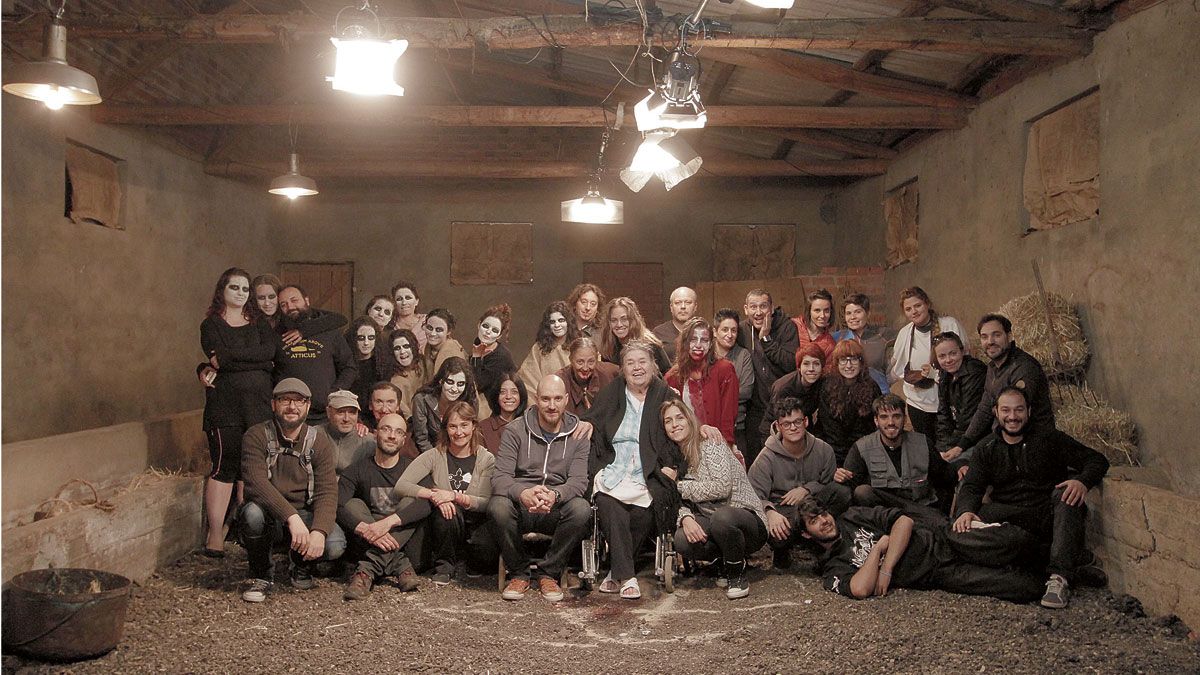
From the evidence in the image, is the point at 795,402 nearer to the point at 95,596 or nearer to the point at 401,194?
the point at 95,596

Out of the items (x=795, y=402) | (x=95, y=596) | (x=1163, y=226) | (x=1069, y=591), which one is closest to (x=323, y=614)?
(x=95, y=596)

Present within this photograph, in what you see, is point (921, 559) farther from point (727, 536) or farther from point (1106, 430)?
point (1106, 430)

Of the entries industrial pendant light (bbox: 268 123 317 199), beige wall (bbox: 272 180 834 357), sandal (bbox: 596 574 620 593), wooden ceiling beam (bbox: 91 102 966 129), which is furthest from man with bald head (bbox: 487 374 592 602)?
beige wall (bbox: 272 180 834 357)

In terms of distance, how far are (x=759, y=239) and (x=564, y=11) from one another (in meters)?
4.94

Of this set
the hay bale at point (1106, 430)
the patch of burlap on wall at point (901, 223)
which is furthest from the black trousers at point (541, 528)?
the patch of burlap on wall at point (901, 223)

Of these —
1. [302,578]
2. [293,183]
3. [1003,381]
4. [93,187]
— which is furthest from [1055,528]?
[93,187]

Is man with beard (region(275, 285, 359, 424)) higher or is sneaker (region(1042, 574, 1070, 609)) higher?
man with beard (region(275, 285, 359, 424))

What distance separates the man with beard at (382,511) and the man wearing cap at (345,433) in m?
0.06

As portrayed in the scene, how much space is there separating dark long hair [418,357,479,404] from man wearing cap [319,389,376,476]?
43cm

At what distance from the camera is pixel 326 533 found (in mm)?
5191

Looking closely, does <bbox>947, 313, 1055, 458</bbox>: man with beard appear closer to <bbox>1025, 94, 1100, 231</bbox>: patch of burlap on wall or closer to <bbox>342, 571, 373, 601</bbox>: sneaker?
<bbox>1025, 94, 1100, 231</bbox>: patch of burlap on wall

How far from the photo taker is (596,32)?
6051 millimetres

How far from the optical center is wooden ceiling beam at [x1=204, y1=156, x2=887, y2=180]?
34.1ft

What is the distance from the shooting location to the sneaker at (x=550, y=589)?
5145 millimetres
